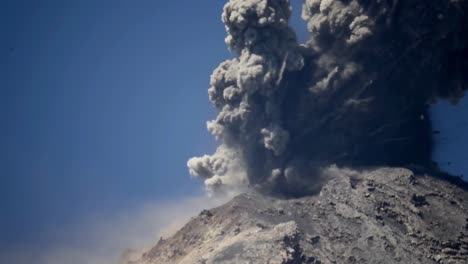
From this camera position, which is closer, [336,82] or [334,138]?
[336,82]

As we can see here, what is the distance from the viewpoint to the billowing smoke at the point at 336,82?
2441 centimetres

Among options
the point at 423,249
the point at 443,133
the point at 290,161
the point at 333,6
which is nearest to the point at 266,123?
the point at 290,161

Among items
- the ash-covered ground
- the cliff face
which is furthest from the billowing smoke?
the cliff face

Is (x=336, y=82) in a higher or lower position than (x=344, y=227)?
higher

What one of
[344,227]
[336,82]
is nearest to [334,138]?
[336,82]

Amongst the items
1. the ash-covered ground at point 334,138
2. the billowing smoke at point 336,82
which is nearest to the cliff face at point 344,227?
the ash-covered ground at point 334,138

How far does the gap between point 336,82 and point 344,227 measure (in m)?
10.5

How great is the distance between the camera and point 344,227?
20922mm

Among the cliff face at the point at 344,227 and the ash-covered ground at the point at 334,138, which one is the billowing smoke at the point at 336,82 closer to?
the ash-covered ground at the point at 334,138

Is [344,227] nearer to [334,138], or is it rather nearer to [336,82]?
[334,138]

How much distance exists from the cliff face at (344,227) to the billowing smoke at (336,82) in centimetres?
393

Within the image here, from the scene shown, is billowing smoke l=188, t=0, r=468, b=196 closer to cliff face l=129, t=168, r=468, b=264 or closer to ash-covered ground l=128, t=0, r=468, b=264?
ash-covered ground l=128, t=0, r=468, b=264

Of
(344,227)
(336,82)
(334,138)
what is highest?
(336,82)

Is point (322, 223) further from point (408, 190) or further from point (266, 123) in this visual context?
point (266, 123)
